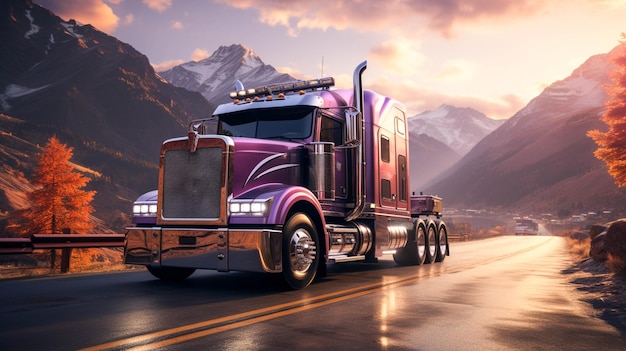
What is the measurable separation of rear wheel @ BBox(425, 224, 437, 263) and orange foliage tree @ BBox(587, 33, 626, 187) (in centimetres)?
1995

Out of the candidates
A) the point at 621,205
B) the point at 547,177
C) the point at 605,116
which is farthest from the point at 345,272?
the point at 547,177

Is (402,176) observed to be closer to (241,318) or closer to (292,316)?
(292,316)

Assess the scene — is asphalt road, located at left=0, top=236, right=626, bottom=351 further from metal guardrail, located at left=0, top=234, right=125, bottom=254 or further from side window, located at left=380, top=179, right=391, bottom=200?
side window, located at left=380, top=179, right=391, bottom=200

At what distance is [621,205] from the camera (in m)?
126

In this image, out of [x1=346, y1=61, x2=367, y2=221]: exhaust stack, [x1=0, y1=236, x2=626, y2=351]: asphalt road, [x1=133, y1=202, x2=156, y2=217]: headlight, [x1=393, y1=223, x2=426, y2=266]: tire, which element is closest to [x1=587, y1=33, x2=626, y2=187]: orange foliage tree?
[x1=393, y1=223, x2=426, y2=266]: tire

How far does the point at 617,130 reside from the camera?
31.8m

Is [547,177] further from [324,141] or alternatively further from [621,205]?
[324,141]

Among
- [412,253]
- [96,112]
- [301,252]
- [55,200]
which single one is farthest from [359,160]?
[96,112]

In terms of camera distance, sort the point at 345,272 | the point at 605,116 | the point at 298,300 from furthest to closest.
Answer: the point at 605,116
the point at 345,272
the point at 298,300

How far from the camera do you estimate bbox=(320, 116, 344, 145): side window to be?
10.2 m

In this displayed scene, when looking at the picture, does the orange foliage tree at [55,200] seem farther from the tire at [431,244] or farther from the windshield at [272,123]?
the windshield at [272,123]

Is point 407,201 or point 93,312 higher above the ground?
point 407,201

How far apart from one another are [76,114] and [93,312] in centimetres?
15124

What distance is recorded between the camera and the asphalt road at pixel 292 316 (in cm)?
500
